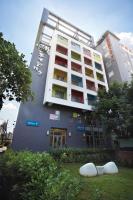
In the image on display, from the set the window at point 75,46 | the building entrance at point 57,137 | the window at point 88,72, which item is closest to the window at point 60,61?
the window at point 75,46

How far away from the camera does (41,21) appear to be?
1045 inches

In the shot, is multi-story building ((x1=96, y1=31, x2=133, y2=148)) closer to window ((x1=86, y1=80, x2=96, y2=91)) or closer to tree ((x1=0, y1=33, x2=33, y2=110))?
window ((x1=86, y1=80, x2=96, y2=91))

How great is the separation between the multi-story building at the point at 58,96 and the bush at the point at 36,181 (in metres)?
12.6

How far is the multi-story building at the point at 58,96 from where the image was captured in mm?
18016

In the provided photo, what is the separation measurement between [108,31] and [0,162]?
38.8 m

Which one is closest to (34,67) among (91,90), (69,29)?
(91,90)

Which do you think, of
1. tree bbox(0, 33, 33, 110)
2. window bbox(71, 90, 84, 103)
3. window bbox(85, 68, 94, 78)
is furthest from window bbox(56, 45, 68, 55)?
tree bbox(0, 33, 33, 110)

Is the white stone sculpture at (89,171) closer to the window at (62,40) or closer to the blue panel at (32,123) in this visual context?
the blue panel at (32,123)

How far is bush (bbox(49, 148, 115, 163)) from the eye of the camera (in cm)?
1496

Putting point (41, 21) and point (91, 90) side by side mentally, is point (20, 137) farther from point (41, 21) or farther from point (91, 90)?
point (41, 21)

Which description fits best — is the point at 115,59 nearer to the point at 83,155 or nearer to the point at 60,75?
the point at 60,75

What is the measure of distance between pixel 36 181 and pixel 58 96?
1833 centimetres

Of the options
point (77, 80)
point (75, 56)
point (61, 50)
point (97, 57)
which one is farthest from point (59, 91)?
point (97, 57)

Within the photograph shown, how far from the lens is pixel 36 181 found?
10.8 ft
